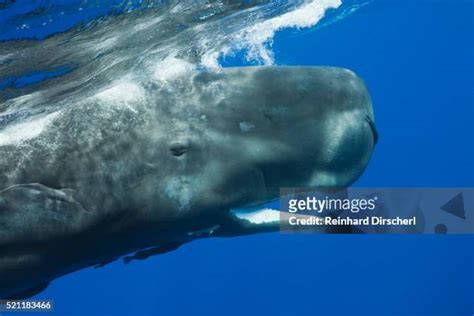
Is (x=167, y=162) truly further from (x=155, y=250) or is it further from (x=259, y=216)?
(x=155, y=250)

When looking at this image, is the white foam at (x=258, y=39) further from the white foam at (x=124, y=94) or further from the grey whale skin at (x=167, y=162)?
the grey whale skin at (x=167, y=162)

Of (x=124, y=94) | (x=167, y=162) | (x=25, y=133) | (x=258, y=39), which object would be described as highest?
(x=124, y=94)

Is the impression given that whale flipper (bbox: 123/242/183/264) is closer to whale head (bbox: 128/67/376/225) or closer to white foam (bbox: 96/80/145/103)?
whale head (bbox: 128/67/376/225)

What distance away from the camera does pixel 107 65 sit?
31.7ft

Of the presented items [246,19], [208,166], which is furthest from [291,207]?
[246,19]

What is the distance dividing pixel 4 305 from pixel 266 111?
3803mm

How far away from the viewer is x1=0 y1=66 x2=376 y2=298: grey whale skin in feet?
13.5

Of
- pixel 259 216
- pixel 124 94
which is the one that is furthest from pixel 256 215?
pixel 124 94

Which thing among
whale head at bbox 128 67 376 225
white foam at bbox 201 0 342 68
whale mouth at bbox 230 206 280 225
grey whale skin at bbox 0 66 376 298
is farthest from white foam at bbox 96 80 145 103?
white foam at bbox 201 0 342 68

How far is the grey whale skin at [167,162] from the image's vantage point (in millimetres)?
4125

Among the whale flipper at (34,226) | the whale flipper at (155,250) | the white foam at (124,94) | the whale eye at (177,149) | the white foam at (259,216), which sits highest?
the white foam at (124,94)

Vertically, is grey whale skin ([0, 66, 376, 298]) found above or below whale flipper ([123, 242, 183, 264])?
above

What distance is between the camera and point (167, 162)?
4.36 m

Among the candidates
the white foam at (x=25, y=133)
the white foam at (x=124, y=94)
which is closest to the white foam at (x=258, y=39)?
the white foam at (x=124, y=94)
